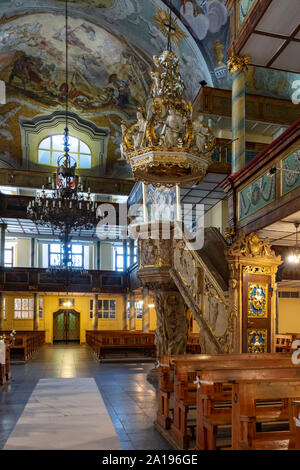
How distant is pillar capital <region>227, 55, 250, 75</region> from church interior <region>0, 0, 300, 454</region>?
26 millimetres

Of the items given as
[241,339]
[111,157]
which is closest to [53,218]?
[241,339]

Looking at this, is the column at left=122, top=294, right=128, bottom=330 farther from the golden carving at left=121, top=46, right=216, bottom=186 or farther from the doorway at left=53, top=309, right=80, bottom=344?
the golden carving at left=121, top=46, right=216, bottom=186

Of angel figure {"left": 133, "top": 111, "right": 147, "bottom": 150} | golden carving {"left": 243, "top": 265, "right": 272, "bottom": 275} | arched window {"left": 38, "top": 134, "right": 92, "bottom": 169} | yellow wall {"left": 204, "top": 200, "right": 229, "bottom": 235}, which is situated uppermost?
arched window {"left": 38, "top": 134, "right": 92, "bottom": 169}

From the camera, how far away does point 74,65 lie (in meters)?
23.3

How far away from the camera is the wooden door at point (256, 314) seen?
278 inches

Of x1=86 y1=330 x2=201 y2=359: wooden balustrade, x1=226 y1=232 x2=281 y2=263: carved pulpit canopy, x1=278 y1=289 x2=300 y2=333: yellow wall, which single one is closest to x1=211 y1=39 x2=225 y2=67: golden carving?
x1=86 y1=330 x2=201 y2=359: wooden balustrade

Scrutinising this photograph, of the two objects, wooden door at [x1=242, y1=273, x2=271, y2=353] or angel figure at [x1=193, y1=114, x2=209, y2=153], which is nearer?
wooden door at [x1=242, y1=273, x2=271, y2=353]

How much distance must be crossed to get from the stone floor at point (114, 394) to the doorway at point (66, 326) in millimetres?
12342

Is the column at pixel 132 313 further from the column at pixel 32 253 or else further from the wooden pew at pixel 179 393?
the wooden pew at pixel 179 393

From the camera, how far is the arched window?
25531mm

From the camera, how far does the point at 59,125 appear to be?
83.3 ft

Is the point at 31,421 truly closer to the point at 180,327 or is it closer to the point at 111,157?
the point at 180,327

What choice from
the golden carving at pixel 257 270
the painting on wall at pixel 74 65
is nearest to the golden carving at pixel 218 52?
the painting on wall at pixel 74 65

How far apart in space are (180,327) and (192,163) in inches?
144
